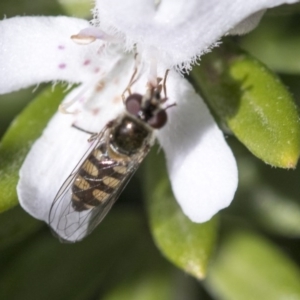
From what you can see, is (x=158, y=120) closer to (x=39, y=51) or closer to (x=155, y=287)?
(x=39, y=51)

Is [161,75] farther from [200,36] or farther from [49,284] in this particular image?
[49,284]

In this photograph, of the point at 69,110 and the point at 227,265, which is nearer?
the point at 69,110

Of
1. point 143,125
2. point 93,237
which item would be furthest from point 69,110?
point 93,237

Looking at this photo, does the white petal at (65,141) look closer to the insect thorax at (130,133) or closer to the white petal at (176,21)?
the insect thorax at (130,133)

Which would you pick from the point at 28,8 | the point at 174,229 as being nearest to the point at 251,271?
the point at 174,229

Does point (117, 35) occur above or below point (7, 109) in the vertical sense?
above

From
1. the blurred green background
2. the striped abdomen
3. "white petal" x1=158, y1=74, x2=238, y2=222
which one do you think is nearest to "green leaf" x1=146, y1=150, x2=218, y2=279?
the blurred green background
